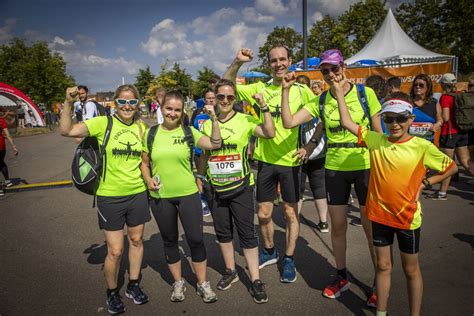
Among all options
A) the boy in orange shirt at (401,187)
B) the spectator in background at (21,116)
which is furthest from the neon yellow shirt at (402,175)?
the spectator in background at (21,116)

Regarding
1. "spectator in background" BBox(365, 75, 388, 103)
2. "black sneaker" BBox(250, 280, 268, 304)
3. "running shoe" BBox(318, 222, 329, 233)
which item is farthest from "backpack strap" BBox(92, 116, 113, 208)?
"spectator in background" BBox(365, 75, 388, 103)

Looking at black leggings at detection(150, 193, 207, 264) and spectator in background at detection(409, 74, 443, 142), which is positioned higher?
spectator in background at detection(409, 74, 443, 142)

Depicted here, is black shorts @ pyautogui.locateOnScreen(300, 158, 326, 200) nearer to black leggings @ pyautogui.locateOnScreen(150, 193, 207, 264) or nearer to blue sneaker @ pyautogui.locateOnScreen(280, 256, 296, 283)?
blue sneaker @ pyautogui.locateOnScreen(280, 256, 296, 283)

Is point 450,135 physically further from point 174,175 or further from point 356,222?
point 174,175

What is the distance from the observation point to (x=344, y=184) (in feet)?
9.96

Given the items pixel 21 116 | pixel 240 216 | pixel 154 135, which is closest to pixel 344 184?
pixel 240 216

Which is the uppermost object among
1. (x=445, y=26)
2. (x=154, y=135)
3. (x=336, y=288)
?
(x=445, y=26)

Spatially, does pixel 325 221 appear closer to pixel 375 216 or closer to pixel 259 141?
pixel 259 141

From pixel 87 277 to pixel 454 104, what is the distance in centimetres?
685

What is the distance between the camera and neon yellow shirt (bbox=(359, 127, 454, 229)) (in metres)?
2.31

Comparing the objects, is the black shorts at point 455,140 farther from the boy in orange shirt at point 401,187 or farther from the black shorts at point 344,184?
the boy in orange shirt at point 401,187

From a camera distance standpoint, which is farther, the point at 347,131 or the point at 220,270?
the point at 220,270

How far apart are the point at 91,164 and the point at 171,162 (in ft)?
2.57

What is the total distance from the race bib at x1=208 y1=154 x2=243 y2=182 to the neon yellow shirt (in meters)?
1.27
